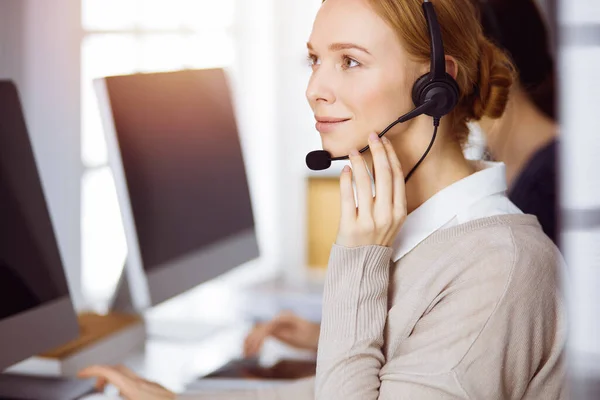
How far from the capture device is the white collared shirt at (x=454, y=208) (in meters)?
1.11

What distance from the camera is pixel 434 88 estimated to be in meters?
1.06

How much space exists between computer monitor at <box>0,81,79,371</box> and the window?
92 centimetres

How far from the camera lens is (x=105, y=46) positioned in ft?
7.56

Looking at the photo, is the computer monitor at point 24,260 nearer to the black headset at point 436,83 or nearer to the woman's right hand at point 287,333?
the woman's right hand at point 287,333

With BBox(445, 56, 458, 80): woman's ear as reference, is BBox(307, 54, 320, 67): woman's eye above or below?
above

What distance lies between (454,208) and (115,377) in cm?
57

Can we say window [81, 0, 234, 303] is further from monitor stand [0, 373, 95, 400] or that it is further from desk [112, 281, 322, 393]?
monitor stand [0, 373, 95, 400]

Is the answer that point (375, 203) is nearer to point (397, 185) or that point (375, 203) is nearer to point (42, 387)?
point (397, 185)

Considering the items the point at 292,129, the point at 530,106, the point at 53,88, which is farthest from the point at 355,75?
the point at 292,129

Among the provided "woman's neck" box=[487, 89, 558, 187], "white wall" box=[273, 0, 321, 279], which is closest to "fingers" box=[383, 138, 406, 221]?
"woman's neck" box=[487, 89, 558, 187]

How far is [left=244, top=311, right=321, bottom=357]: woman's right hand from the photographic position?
5.12ft

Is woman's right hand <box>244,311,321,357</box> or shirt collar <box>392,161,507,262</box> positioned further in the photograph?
woman's right hand <box>244,311,321,357</box>

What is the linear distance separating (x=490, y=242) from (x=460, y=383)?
7.3 inches

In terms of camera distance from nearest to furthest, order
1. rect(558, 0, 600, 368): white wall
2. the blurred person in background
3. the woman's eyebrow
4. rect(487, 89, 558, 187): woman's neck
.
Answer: rect(558, 0, 600, 368): white wall, the woman's eyebrow, the blurred person in background, rect(487, 89, 558, 187): woman's neck
